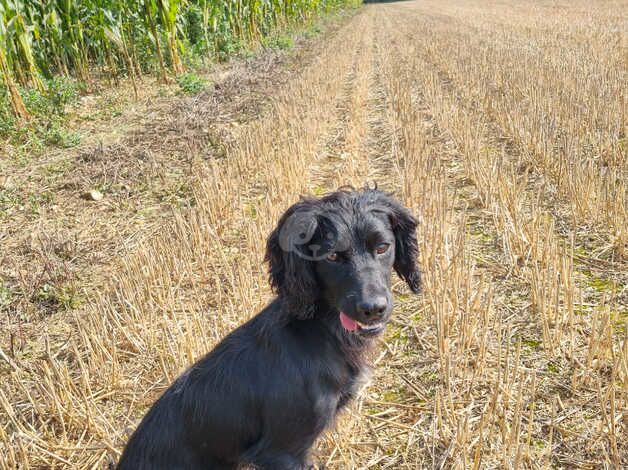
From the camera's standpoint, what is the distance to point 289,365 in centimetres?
231

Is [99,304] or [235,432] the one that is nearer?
[235,432]

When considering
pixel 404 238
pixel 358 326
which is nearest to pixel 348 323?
pixel 358 326

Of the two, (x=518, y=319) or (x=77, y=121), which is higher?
(x=77, y=121)

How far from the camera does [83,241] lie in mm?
5098

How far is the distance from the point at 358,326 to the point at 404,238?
0.63 m

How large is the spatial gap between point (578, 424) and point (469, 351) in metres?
0.79

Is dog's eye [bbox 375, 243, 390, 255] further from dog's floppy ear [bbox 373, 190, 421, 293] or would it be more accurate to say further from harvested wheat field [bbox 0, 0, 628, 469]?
harvested wheat field [bbox 0, 0, 628, 469]

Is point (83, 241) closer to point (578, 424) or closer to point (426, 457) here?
point (426, 457)

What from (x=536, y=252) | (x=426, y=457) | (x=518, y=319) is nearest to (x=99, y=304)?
(x=426, y=457)

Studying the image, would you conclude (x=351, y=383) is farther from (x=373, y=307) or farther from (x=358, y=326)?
(x=373, y=307)

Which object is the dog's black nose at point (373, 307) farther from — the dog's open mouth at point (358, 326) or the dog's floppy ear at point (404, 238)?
the dog's floppy ear at point (404, 238)

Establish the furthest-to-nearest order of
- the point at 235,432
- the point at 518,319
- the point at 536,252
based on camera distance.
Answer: the point at 536,252, the point at 518,319, the point at 235,432

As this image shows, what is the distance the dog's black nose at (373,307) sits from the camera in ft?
6.93

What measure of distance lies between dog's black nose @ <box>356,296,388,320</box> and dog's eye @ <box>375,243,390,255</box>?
0.29 metres
